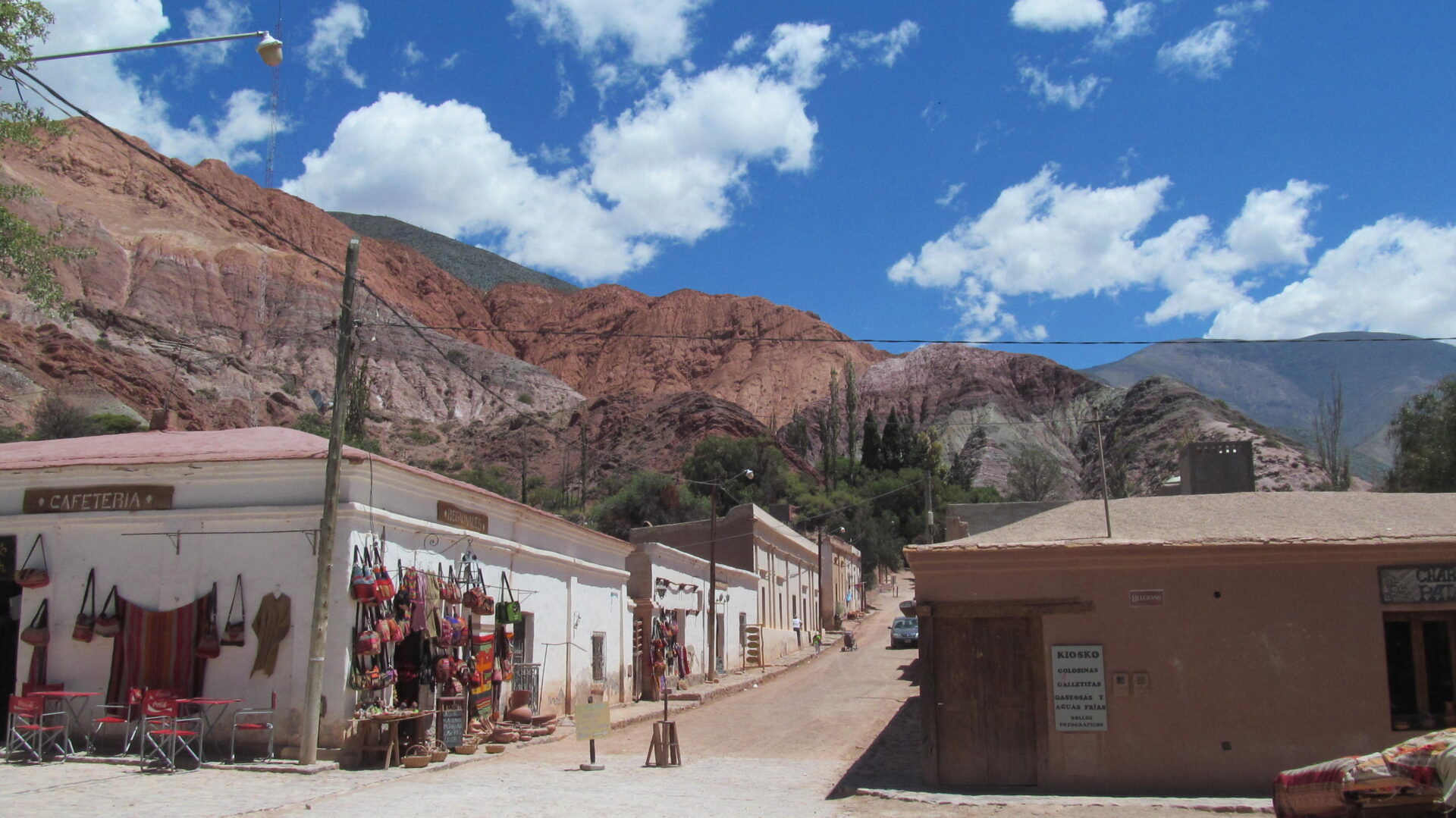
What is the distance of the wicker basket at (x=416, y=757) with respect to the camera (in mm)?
14672

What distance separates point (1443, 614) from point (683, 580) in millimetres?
20900

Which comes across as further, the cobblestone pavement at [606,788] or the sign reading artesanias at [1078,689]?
the sign reading artesanias at [1078,689]

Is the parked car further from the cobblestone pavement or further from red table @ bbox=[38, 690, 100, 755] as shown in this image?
red table @ bbox=[38, 690, 100, 755]

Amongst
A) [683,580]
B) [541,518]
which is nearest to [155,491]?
[541,518]

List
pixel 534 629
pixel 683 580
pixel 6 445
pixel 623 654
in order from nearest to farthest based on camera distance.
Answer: pixel 6 445, pixel 534 629, pixel 623 654, pixel 683 580

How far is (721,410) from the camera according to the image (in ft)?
323

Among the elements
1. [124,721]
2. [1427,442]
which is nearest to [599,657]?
[124,721]

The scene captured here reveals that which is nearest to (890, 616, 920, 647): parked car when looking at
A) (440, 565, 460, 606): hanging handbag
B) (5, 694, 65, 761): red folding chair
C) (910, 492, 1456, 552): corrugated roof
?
(910, 492, 1456, 552): corrugated roof

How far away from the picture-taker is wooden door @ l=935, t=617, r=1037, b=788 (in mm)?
12672

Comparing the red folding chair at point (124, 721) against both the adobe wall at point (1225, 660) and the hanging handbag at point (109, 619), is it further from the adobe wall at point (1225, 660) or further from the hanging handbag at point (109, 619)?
the adobe wall at point (1225, 660)

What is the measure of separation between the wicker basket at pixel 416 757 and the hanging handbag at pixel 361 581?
2257mm

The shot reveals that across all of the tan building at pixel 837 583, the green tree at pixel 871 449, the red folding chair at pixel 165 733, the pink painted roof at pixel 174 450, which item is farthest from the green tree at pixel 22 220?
the green tree at pixel 871 449

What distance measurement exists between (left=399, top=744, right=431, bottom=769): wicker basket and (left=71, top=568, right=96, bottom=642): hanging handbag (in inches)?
194

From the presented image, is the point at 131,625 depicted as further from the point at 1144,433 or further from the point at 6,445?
the point at 1144,433
